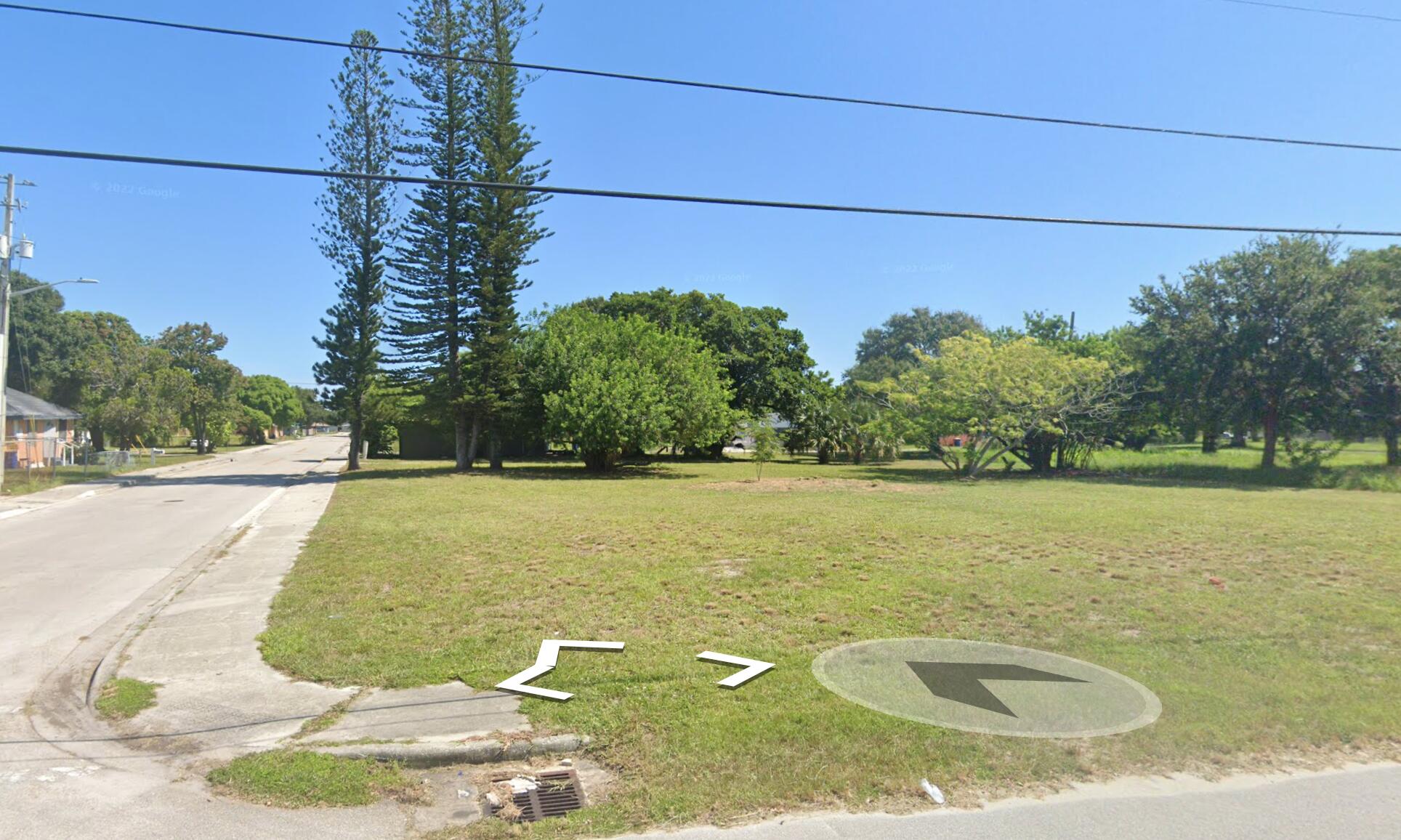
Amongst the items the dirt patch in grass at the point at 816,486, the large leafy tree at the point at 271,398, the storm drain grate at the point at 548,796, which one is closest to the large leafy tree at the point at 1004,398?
the dirt patch in grass at the point at 816,486

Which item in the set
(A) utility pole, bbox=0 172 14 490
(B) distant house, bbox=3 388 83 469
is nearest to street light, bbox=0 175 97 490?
(A) utility pole, bbox=0 172 14 490

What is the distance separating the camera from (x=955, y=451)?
28562 millimetres

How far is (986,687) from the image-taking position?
5363 mm

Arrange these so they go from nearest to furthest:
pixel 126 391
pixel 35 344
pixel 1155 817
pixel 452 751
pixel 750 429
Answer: pixel 1155 817
pixel 452 751
pixel 750 429
pixel 126 391
pixel 35 344

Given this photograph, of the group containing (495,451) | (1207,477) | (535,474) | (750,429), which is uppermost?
(750,429)

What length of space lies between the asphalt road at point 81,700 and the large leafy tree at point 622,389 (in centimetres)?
1265

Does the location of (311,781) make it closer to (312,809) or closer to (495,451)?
(312,809)
